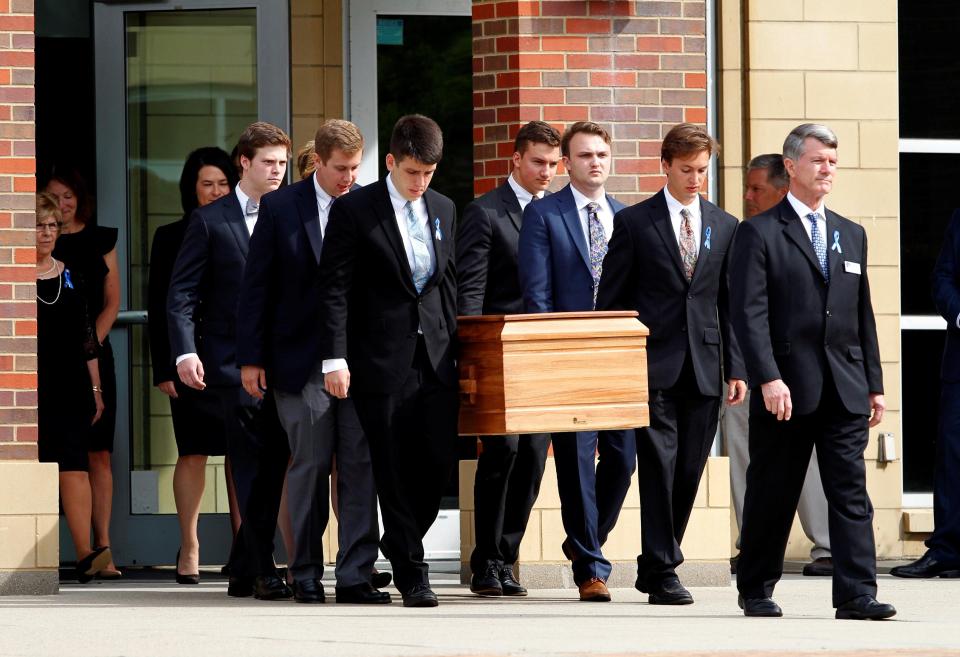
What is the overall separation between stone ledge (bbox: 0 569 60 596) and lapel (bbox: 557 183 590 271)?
2.86 meters

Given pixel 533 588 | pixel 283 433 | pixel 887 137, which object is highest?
pixel 887 137

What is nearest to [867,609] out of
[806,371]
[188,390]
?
[806,371]

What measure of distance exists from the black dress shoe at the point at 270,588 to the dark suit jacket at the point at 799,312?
2.46 metres

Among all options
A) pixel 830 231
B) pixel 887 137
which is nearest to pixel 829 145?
pixel 830 231

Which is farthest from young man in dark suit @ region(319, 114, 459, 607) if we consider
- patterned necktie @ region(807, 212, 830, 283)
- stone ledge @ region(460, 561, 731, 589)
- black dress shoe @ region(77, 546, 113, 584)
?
black dress shoe @ region(77, 546, 113, 584)

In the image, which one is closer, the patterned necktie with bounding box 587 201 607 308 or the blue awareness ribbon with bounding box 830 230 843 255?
the blue awareness ribbon with bounding box 830 230 843 255

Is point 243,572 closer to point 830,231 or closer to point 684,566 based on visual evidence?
point 684,566

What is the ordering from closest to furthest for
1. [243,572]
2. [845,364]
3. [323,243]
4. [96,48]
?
[845,364], [323,243], [243,572], [96,48]

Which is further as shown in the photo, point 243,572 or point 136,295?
point 136,295

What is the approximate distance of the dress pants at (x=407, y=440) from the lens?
8.82 metres

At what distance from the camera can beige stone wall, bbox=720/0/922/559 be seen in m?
11.5

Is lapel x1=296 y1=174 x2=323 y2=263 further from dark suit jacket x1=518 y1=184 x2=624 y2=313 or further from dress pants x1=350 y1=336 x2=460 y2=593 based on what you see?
dark suit jacket x1=518 y1=184 x2=624 y2=313

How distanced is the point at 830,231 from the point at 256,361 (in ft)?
8.48

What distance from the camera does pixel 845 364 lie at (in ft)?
27.2
